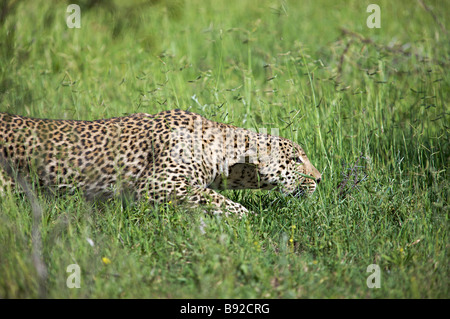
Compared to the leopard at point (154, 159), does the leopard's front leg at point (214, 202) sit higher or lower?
lower

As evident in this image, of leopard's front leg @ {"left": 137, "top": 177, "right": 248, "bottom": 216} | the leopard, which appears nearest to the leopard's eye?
the leopard

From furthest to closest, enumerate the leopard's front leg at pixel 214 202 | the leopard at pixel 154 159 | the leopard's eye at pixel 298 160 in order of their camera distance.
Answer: the leopard's eye at pixel 298 160 → the leopard at pixel 154 159 → the leopard's front leg at pixel 214 202

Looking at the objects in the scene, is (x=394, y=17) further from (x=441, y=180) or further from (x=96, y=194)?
(x=96, y=194)

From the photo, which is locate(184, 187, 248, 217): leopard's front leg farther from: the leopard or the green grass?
the green grass

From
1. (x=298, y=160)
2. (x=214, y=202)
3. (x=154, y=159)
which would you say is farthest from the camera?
(x=298, y=160)

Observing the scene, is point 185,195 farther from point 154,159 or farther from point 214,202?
point 154,159

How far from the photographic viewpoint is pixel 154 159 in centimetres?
492

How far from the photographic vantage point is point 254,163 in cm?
509

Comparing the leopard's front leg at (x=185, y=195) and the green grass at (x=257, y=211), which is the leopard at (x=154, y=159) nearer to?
the leopard's front leg at (x=185, y=195)

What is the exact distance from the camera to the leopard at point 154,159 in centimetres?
478

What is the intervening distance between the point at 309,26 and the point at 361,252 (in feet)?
21.5

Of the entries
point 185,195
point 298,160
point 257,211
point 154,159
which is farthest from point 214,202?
point 298,160

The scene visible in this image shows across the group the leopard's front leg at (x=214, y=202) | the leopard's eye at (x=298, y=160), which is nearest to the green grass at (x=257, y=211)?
the leopard's front leg at (x=214, y=202)
